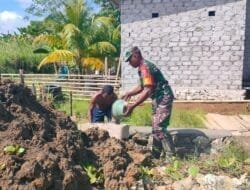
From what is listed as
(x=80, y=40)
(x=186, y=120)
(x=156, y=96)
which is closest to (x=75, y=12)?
(x=80, y=40)

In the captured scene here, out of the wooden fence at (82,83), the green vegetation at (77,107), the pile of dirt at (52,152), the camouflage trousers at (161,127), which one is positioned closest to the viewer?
the pile of dirt at (52,152)

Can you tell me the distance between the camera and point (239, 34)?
1346cm

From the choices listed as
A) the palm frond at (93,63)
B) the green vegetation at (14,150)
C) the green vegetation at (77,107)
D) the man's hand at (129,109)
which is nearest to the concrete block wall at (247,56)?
the green vegetation at (77,107)

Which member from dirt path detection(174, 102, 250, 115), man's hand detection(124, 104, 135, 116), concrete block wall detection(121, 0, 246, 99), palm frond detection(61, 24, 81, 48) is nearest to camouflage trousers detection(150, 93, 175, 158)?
man's hand detection(124, 104, 135, 116)

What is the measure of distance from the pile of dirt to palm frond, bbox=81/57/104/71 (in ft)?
39.3

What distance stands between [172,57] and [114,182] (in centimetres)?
986

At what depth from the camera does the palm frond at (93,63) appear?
1761 cm

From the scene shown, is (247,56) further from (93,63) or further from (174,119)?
(174,119)

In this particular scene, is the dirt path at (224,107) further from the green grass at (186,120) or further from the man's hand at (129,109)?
the man's hand at (129,109)

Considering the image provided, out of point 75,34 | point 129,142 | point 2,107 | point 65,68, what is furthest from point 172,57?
point 2,107

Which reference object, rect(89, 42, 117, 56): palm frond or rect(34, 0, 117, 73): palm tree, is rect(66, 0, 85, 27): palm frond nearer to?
rect(34, 0, 117, 73): palm tree

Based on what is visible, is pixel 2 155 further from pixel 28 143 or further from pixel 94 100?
pixel 94 100

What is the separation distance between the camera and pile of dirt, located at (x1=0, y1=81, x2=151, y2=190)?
387 centimetres

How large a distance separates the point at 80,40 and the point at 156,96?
11225 mm
